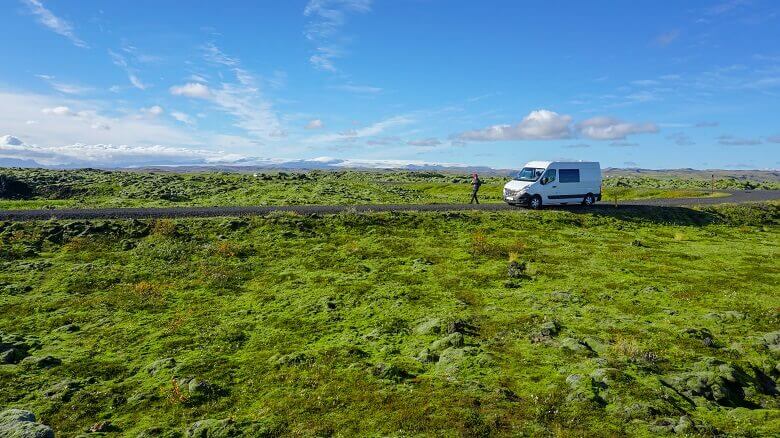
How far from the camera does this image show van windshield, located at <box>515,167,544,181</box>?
3491 centimetres

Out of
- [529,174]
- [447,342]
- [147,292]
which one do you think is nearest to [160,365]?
[147,292]

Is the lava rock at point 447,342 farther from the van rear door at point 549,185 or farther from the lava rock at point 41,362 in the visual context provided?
the van rear door at point 549,185

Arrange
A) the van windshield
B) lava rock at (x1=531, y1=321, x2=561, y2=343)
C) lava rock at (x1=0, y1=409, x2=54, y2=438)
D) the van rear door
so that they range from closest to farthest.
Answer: lava rock at (x1=0, y1=409, x2=54, y2=438) < lava rock at (x1=531, y1=321, x2=561, y2=343) < the van rear door < the van windshield

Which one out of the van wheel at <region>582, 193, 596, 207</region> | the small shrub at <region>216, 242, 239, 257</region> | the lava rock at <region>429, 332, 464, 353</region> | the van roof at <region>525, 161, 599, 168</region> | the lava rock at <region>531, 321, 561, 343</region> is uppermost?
the van roof at <region>525, 161, 599, 168</region>

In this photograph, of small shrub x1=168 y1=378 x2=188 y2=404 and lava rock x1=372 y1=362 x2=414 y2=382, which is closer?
small shrub x1=168 y1=378 x2=188 y2=404

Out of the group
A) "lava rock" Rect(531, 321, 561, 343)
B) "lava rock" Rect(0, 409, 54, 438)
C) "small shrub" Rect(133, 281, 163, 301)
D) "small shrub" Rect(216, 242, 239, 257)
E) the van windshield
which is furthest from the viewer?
the van windshield

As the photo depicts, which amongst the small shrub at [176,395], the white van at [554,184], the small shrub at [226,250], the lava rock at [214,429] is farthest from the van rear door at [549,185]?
the lava rock at [214,429]

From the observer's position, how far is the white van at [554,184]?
34.5m

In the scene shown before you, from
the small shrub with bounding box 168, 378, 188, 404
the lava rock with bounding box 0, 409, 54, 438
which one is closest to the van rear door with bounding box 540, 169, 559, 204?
the small shrub with bounding box 168, 378, 188, 404

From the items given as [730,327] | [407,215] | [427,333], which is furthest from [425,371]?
[407,215]

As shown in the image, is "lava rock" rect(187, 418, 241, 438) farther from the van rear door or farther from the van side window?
the van side window

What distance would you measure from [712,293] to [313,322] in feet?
49.6

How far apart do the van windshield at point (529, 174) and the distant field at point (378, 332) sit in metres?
9.33

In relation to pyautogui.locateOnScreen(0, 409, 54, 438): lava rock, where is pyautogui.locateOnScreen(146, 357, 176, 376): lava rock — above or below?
below
